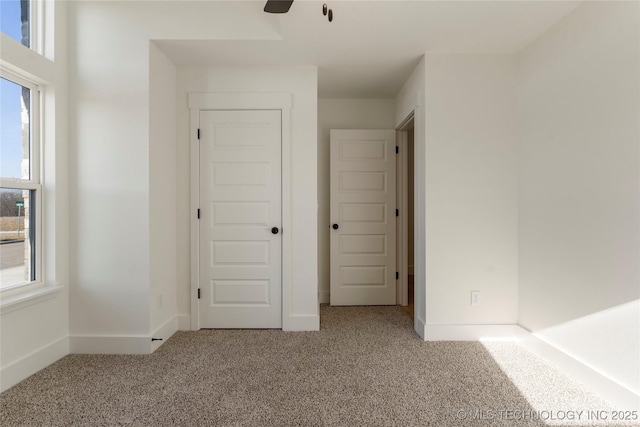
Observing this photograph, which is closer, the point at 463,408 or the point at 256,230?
the point at 463,408

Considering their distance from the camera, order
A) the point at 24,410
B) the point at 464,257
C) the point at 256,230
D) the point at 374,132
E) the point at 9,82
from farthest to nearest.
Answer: the point at 374,132, the point at 256,230, the point at 464,257, the point at 9,82, the point at 24,410

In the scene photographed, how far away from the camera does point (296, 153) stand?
3031mm

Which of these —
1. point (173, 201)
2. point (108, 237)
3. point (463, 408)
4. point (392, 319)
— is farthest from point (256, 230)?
point (463, 408)

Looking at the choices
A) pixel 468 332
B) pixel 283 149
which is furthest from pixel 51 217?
pixel 468 332

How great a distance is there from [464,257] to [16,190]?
334 cm

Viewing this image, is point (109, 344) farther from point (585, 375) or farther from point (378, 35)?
point (585, 375)

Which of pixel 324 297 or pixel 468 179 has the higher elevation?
pixel 468 179

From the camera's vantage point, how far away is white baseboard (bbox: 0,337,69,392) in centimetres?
203

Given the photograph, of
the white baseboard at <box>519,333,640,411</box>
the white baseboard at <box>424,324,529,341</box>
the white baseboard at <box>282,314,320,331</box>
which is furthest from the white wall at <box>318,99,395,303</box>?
the white baseboard at <box>519,333,640,411</box>

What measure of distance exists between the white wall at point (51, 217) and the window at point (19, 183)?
6 centimetres

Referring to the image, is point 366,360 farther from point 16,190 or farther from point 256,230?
point 16,190

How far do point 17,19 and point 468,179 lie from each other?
11.4 ft

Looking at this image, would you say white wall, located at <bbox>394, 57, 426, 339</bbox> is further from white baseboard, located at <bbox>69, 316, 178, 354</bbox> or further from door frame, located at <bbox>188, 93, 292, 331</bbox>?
white baseboard, located at <bbox>69, 316, 178, 354</bbox>

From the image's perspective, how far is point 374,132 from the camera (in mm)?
3857
